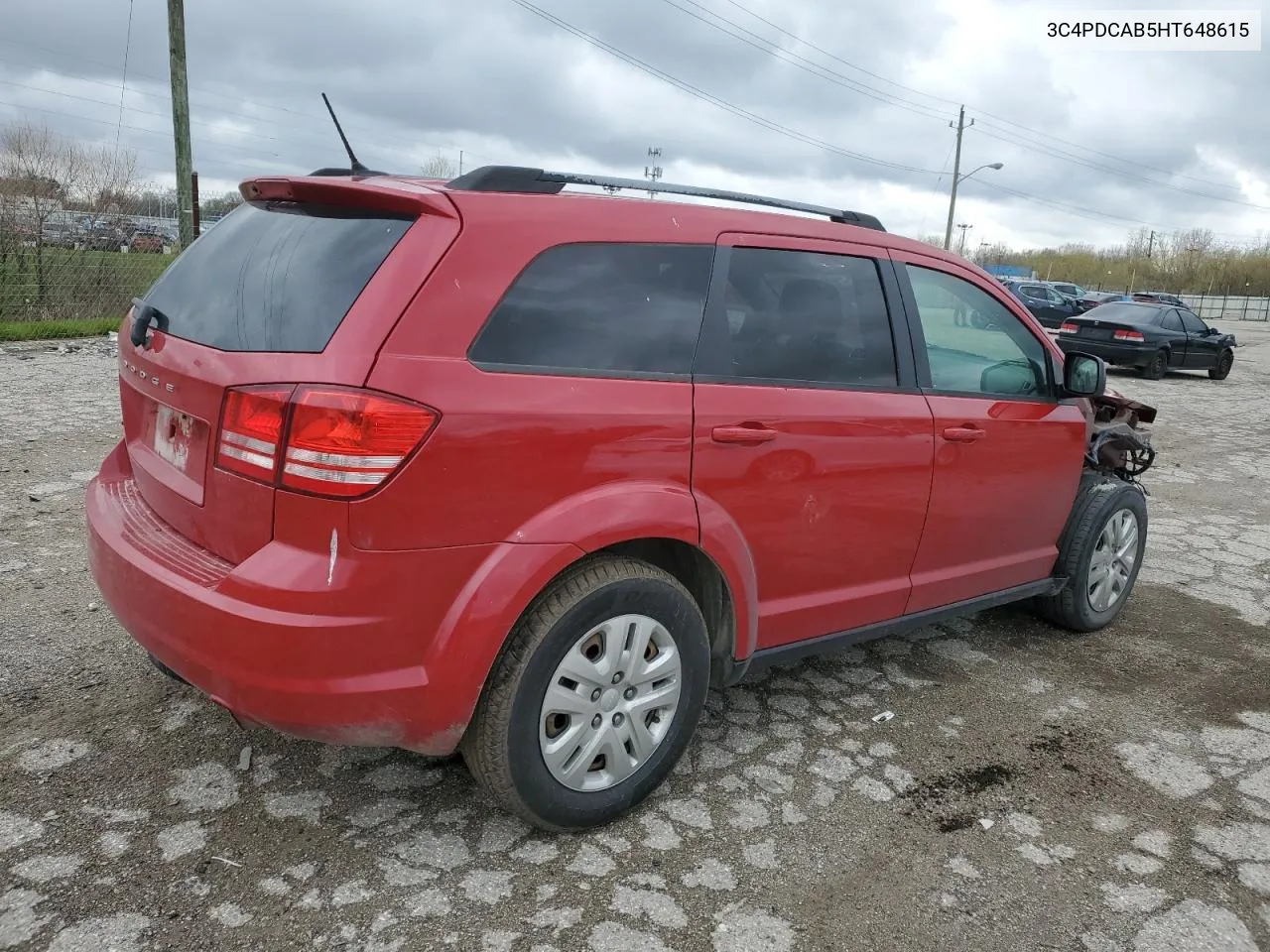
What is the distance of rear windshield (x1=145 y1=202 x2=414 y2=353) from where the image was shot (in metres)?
2.33

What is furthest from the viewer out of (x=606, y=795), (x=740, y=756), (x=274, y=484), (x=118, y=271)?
(x=118, y=271)

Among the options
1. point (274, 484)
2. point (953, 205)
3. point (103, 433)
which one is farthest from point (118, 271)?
point (953, 205)

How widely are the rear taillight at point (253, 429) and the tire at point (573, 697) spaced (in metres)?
0.74

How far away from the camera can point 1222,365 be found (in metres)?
17.9

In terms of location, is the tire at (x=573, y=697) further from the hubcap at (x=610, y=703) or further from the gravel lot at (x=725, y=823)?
the gravel lot at (x=725, y=823)

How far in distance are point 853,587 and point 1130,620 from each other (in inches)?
87.3

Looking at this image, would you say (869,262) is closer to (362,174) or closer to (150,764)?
(362,174)

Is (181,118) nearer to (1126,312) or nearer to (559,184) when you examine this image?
(559,184)

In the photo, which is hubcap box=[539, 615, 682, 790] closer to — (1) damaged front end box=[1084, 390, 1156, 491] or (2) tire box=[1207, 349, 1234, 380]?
(1) damaged front end box=[1084, 390, 1156, 491]

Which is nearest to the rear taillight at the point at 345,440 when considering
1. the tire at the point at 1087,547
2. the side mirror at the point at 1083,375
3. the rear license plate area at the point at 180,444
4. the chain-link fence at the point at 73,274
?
the rear license plate area at the point at 180,444

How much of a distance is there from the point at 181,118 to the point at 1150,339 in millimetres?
16015

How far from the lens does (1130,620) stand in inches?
185

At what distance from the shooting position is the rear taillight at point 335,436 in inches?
85.2

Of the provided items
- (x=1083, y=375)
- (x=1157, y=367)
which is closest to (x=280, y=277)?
(x=1083, y=375)
